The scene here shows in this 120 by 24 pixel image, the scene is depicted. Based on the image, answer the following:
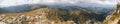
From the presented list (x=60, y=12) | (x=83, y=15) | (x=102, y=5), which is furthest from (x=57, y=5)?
(x=102, y=5)

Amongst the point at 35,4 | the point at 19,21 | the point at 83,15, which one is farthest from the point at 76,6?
the point at 19,21

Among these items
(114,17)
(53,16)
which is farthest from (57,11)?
(114,17)

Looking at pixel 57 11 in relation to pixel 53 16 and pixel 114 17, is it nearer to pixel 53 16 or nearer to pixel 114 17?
pixel 53 16

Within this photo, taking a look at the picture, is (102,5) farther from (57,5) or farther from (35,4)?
(35,4)

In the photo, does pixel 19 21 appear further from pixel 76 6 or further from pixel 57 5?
pixel 76 6

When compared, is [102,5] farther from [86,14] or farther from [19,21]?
[19,21]
